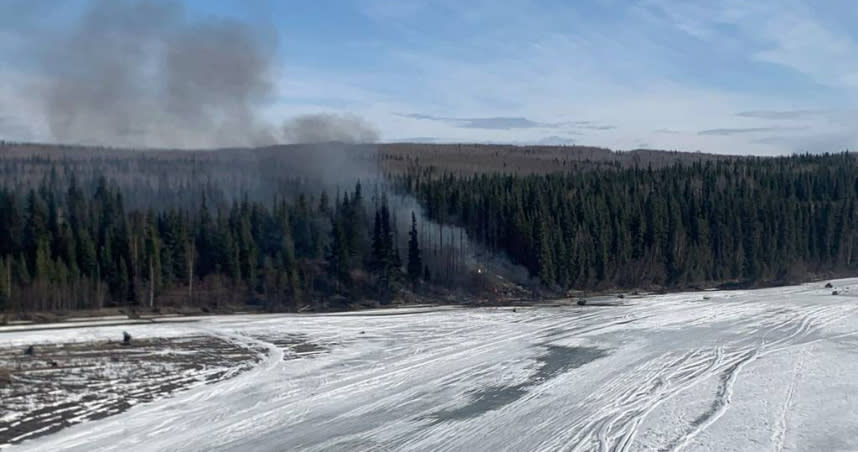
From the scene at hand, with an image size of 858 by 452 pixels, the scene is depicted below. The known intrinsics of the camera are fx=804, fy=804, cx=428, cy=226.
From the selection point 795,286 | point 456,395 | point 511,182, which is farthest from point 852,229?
point 456,395

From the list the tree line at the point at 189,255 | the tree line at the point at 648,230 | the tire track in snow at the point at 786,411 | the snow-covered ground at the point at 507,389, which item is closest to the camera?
the tire track in snow at the point at 786,411

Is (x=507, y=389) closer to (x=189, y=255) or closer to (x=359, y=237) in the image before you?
(x=189, y=255)

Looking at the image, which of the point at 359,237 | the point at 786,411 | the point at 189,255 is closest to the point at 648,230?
the point at 359,237

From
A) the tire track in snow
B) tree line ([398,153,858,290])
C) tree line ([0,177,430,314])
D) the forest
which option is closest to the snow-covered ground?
the tire track in snow

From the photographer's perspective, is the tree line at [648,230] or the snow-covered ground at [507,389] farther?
the tree line at [648,230]

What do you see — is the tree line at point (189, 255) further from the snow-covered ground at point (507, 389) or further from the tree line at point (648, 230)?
the snow-covered ground at point (507, 389)

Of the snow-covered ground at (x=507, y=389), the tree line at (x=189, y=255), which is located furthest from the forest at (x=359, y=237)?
the snow-covered ground at (x=507, y=389)
